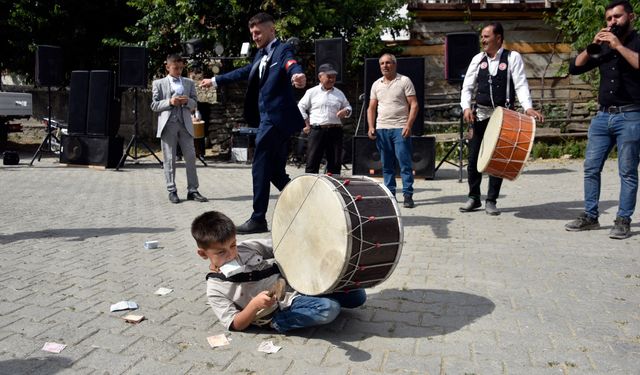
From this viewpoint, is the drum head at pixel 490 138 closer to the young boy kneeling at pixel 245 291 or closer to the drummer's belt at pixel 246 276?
the young boy kneeling at pixel 245 291

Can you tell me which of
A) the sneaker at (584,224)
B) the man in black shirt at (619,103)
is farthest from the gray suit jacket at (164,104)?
the sneaker at (584,224)

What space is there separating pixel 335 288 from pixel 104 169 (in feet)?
35.5

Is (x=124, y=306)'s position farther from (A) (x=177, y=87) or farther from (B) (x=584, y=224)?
(A) (x=177, y=87)

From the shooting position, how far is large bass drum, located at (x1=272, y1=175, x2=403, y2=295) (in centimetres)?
328

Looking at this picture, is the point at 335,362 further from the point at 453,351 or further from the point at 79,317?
the point at 79,317

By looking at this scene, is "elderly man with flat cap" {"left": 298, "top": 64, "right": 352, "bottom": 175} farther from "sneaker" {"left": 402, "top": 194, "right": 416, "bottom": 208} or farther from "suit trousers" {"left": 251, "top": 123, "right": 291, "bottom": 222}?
"suit trousers" {"left": 251, "top": 123, "right": 291, "bottom": 222}

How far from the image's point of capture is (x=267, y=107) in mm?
6227

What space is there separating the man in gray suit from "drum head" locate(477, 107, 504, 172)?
3.87m

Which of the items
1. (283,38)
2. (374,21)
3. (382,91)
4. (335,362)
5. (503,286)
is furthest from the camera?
(374,21)

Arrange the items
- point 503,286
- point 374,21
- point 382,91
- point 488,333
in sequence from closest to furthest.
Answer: point 488,333, point 503,286, point 382,91, point 374,21

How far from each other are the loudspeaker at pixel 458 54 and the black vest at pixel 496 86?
4.09 m

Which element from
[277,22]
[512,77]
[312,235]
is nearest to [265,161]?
[312,235]

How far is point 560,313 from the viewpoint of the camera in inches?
153

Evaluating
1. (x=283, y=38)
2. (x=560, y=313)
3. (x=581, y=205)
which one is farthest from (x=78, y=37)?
(x=560, y=313)
